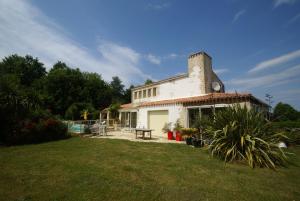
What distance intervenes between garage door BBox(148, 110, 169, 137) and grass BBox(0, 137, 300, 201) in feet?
29.4

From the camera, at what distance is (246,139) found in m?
7.25

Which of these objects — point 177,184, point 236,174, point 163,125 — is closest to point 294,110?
point 163,125

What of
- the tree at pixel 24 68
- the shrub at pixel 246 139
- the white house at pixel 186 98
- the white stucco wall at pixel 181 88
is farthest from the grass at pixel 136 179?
the tree at pixel 24 68

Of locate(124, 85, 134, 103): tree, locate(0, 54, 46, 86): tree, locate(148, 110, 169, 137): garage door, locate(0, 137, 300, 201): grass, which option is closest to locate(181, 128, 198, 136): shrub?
locate(148, 110, 169, 137): garage door

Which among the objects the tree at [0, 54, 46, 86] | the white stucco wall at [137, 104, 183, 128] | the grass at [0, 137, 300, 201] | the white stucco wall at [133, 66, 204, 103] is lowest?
the grass at [0, 137, 300, 201]

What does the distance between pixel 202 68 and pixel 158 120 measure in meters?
6.99

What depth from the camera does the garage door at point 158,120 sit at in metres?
16.5

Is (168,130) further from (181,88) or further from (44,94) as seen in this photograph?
(44,94)

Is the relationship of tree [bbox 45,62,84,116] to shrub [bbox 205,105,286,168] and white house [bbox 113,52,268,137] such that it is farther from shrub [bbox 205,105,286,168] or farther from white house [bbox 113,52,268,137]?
shrub [bbox 205,105,286,168]

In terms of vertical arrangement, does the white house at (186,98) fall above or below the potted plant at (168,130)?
above

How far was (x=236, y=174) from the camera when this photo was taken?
19.5ft

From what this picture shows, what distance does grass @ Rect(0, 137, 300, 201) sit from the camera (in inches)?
164

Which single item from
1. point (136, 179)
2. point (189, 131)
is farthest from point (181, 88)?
point (136, 179)

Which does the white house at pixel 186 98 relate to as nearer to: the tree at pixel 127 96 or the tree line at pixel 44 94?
the tree line at pixel 44 94
